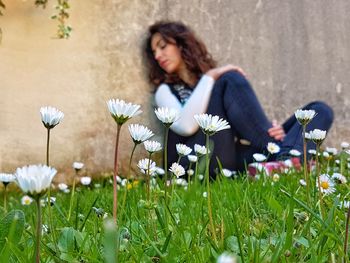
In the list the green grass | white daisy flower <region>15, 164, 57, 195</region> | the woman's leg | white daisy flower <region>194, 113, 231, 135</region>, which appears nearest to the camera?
white daisy flower <region>15, 164, 57, 195</region>

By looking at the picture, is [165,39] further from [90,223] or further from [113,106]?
[113,106]

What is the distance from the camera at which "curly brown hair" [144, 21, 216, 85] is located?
3.10 meters

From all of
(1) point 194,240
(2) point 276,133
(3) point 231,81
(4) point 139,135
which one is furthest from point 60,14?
(1) point 194,240

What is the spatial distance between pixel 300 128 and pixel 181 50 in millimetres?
785

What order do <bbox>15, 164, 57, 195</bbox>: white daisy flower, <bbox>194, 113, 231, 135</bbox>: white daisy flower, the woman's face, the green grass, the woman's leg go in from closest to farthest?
<bbox>15, 164, 57, 195</bbox>: white daisy flower
the green grass
<bbox>194, 113, 231, 135</bbox>: white daisy flower
the woman's leg
the woman's face

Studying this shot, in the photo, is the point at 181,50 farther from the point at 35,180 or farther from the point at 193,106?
the point at 35,180

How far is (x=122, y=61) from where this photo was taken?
3186 millimetres

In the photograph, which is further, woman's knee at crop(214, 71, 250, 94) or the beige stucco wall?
the beige stucco wall

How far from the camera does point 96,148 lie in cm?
307

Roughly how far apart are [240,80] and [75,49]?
90 cm

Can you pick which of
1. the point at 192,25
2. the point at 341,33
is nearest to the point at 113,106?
the point at 192,25

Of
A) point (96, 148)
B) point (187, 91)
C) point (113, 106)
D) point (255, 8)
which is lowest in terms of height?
point (96, 148)

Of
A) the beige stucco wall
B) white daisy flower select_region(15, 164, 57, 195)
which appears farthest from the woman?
white daisy flower select_region(15, 164, 57, 195)

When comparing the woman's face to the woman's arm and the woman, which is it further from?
the woman's arm
